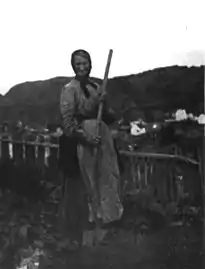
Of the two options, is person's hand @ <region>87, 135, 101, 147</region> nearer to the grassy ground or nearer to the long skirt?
the long skirt

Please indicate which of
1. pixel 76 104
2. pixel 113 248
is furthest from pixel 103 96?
pixel 113 248

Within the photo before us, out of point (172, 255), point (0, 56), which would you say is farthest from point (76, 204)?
point (0, 56)

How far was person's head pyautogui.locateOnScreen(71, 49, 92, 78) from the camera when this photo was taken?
243 cm

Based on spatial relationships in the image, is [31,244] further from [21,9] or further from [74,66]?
[21,9]

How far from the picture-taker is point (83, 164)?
239cm

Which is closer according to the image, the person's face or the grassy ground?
the grassy ground

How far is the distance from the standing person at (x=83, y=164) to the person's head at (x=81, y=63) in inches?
Result: 3.7

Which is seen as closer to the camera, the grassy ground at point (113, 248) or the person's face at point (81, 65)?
the grassy ground at point (113, 248)

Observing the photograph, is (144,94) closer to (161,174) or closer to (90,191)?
(161,174)

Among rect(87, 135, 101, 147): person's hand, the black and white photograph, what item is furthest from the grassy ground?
rect(87, 135, 101, 147): person's hand

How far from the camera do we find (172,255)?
2334 mm

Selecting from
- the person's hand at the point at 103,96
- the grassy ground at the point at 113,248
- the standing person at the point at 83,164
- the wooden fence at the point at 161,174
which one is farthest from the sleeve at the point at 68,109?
the grassy ground at the point at 113,248

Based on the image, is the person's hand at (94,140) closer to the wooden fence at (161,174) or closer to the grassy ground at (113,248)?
the wooden fence at (161,174)

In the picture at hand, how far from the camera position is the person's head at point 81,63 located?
2.43 metres
